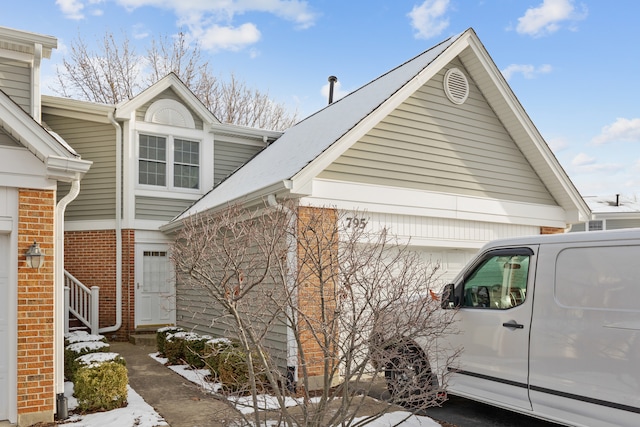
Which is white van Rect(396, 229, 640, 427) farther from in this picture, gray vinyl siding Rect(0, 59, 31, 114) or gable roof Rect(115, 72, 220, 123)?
gable roof Rect(115, 72, 220, 123)

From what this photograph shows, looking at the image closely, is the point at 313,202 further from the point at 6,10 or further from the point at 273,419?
the point at 6,10

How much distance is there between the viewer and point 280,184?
751 centimetres

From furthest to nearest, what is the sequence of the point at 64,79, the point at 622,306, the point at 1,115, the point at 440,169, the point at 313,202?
the point at 64,79 < the point at 440,169 < the point at 313,202 < the point at 1,115 < the point at 622,306

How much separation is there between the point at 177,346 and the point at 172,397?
227cm

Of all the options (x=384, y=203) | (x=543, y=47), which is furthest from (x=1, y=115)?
(x=543, y=47)

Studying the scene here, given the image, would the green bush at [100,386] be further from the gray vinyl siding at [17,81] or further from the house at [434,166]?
the gray vinyl siding at [17,81]

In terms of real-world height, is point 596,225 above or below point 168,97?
below

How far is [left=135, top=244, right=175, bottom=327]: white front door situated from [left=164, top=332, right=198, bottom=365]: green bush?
8.86 ft

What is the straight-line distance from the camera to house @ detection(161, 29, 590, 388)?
332 inches

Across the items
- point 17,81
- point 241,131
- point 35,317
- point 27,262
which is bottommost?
point 35,317

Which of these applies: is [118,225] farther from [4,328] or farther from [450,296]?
[450,296]

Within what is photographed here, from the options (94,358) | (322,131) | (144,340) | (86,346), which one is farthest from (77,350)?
(322,131)

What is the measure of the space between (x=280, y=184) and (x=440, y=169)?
11.7ft

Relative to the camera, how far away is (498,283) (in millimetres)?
6047
